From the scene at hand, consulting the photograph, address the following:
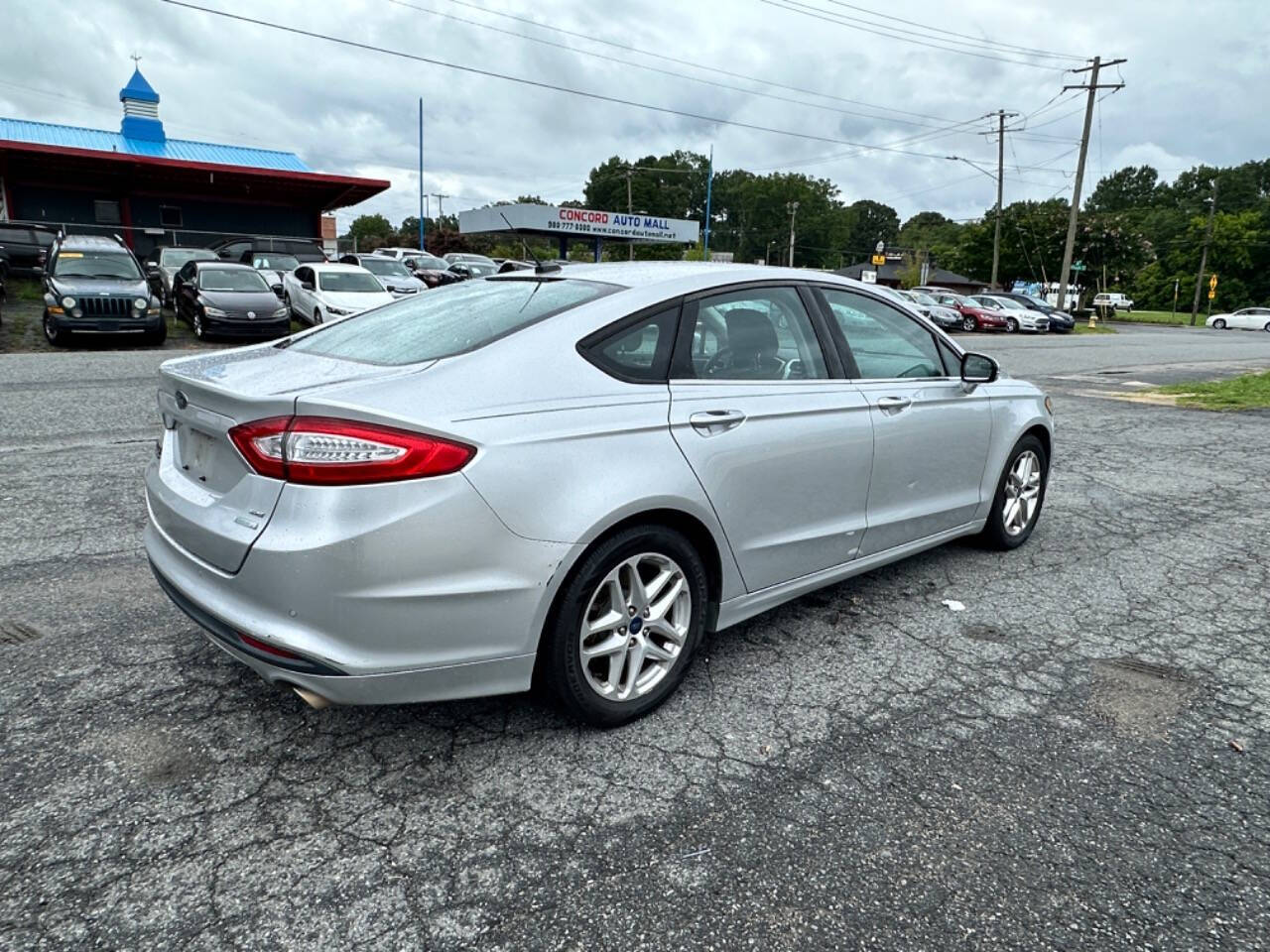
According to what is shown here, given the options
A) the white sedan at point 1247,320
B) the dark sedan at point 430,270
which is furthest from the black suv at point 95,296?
the white sedan at point 1247,320

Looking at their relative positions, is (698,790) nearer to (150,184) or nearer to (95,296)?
(95,296)

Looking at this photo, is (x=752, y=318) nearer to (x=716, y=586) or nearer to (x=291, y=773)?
(x=716, y=586)

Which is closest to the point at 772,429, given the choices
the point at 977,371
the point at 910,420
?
the point at 910,420

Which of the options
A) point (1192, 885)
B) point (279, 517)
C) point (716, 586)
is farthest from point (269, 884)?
point (1192, 885)

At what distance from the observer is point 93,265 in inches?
592

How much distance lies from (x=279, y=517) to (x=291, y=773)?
845 millimetres

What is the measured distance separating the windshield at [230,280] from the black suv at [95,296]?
1218mm

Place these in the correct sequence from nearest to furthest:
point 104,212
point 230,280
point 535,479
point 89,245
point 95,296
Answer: point 535,479, point 95,296, point 89,245, point 230,280, point 104,212

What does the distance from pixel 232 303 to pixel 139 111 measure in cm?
2930

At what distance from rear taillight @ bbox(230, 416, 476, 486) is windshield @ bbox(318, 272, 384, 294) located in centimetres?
1599

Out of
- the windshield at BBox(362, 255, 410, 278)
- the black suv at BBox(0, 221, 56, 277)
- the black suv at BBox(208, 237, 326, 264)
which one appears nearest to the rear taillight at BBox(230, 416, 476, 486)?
the windshield at BBox(362, 255, 410, 278)

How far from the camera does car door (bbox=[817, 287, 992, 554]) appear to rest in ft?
12.5

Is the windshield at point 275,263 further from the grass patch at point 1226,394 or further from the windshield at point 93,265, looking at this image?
the grass patch at point 1226,394

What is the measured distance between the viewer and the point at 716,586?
3.18 m
